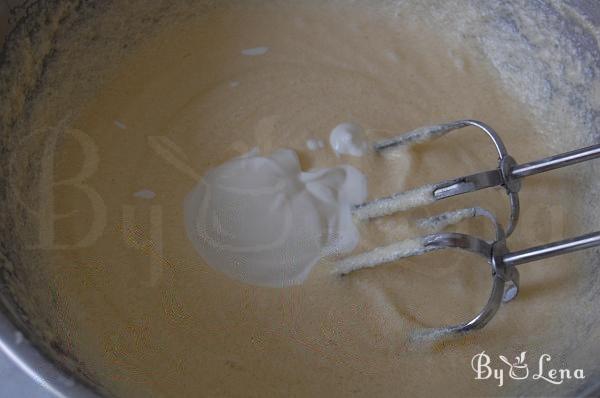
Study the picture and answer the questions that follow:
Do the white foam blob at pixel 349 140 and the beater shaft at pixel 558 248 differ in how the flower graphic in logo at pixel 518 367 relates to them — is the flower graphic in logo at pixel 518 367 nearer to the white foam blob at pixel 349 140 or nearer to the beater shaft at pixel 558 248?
the beater shaft at pixel 558 248

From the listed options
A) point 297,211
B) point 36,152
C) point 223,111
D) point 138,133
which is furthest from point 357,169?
point 36,152

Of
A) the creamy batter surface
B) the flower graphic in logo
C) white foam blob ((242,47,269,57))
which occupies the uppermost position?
white foam blob ((242,47,269,57))

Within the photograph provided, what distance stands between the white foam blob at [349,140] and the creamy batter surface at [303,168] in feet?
0.04

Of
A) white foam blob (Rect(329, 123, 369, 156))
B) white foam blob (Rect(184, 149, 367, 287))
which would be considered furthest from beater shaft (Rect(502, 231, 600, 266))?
white foam blob (Rect(329, 123, 369, 156))

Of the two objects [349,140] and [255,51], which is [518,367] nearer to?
[349,140]

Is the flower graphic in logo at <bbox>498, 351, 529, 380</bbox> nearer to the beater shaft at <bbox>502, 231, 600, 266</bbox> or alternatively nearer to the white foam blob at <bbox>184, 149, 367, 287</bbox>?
the beater shaft at <bbox>502, 231, 600, 266</bbox>

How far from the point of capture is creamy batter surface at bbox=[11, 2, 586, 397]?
Result: 3.51 ft

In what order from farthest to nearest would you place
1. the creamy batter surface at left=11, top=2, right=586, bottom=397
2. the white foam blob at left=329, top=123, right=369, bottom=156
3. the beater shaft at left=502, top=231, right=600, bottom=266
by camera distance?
the white foam blob at left=329, top=123, right=369, bottom=156 < the creamy batter surface at left=11, top=2, right=586, bottom=397 < the beater shaft at left=502, top=231, right=600, bottom=266

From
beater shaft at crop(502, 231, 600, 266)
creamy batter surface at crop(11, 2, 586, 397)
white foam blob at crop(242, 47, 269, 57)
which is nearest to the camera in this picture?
beater shaft at crop(502, 231, 600, 266)

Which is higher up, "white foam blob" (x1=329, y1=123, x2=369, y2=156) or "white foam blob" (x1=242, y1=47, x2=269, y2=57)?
"white foam blob" (x1=242, y1=47, x2=269, y2=57)

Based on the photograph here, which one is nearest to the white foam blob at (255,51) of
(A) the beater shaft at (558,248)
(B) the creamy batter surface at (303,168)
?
(B) the creamy batter surface at (303,168)

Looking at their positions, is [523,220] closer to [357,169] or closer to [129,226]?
[357,169]

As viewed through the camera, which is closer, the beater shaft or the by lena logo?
the beater shaft

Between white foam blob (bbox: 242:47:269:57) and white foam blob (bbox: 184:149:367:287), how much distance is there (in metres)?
0.31
